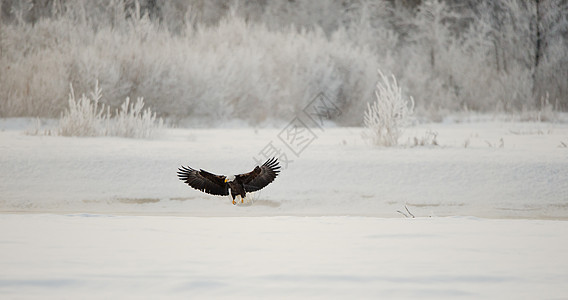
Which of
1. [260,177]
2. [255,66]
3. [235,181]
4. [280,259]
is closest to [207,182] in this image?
[235,181]

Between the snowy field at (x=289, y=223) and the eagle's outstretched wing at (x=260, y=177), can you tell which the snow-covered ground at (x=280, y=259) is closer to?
the snowy field at (x=289, y=223)

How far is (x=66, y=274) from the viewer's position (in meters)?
2.53

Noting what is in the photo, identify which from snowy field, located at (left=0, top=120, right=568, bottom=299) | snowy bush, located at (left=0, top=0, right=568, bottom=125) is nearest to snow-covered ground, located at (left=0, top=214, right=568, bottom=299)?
snowy field, located at (left=0, top=120, right=568, bottom=299)

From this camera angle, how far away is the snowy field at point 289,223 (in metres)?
2.45

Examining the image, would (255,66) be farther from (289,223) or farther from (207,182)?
(289,223)

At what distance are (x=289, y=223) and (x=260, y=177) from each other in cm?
33

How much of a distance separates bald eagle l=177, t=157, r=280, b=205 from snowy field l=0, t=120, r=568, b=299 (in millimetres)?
159

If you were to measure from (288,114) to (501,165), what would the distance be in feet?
19.2

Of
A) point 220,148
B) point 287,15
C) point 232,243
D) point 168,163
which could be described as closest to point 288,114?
point 220,148

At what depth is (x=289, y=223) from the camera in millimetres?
3826

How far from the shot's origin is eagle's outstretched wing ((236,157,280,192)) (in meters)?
4.02

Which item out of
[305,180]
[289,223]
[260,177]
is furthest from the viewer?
[305,180]

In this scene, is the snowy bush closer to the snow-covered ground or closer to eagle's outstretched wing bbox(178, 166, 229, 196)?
eagle's outstretched wing bbox(178, 166, 229, 196)

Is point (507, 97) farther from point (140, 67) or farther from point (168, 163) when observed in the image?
point (168, 163)
